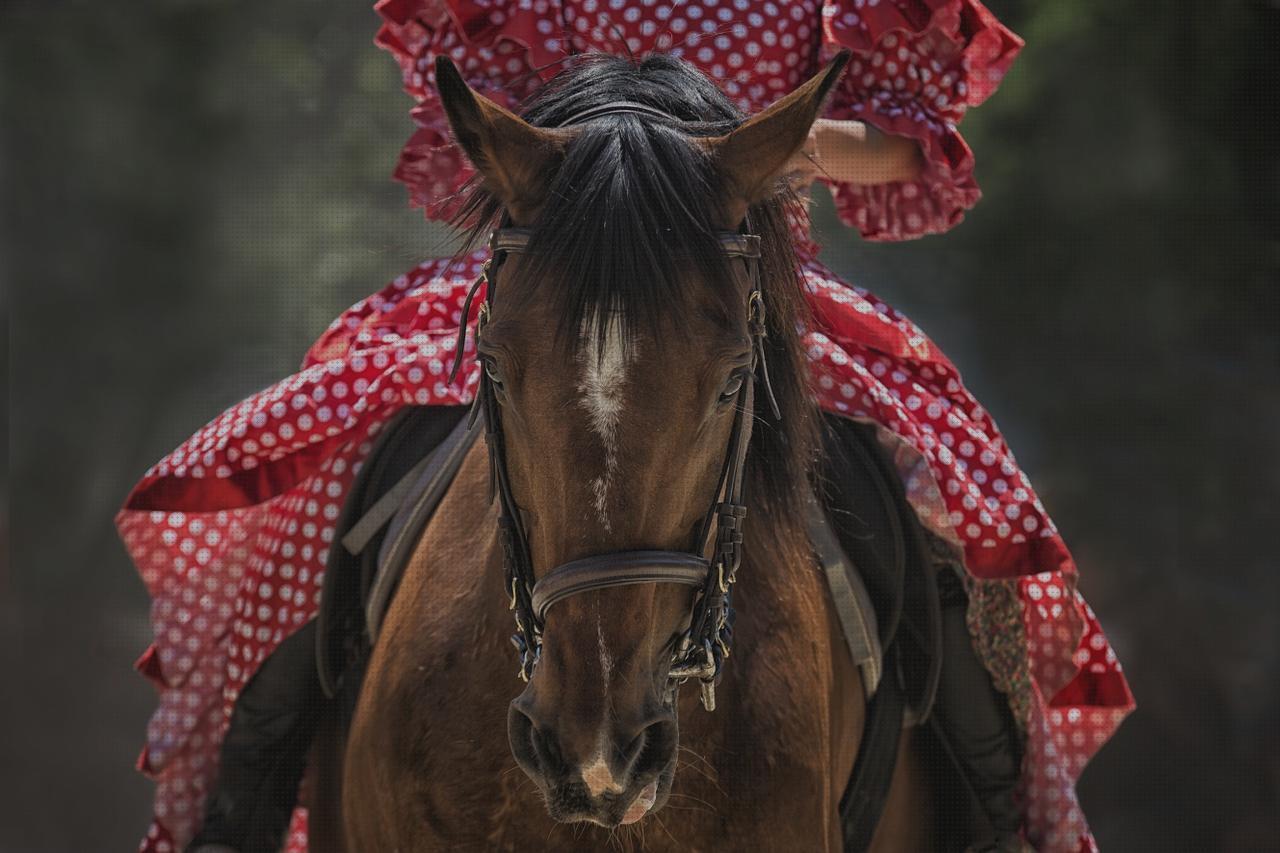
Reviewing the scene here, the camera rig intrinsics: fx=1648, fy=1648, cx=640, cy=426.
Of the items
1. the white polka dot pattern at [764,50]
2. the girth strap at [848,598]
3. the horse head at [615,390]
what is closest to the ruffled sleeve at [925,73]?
the white polka dot pattern at [764,50]

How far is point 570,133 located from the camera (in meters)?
2.28

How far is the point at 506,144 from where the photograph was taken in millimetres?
2223

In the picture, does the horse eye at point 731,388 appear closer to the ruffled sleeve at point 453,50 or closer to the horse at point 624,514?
the horse at point 624,514

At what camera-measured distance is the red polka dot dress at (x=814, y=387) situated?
3.13m

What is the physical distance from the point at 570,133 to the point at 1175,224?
6040 millimetres

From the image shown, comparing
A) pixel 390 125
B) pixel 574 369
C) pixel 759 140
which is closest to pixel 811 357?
pixel 759 140

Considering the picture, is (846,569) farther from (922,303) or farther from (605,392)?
(922,303)

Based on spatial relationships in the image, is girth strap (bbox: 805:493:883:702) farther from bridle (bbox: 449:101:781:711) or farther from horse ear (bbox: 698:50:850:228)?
horse ear (bbox: 698:50:850:228)

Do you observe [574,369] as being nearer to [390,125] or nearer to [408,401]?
[408,401]

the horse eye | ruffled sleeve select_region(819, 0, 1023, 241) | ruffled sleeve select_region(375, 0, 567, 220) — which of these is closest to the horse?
the horse eye

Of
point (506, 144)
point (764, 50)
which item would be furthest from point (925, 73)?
point (506, 144)

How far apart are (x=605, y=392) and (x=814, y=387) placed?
0.77 meters

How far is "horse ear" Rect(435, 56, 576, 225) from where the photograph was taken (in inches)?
86.3

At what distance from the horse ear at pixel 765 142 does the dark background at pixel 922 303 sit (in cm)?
520
